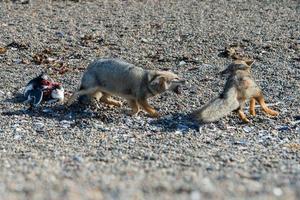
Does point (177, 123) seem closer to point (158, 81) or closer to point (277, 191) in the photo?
point (158, 81)

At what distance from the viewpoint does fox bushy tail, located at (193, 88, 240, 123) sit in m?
10.2

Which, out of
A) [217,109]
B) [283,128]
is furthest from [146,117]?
[283,128]

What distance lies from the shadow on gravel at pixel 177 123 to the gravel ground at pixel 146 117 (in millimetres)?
17

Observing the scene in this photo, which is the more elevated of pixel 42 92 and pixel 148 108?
pixel 148 108

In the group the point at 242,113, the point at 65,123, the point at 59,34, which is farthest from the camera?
the point at 59,34

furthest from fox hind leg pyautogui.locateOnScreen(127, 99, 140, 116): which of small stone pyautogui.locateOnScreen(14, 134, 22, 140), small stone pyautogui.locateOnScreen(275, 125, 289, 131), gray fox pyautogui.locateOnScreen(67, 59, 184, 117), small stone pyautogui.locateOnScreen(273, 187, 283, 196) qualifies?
small stone pyautogui.locateOnScreen(273, 187, 283, 196)

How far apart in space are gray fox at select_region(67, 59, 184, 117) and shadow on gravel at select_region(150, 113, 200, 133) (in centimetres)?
23

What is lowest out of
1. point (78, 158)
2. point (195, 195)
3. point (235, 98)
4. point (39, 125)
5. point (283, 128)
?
point (39, 125)

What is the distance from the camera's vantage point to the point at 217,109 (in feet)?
33.6

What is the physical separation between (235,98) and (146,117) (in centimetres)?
143

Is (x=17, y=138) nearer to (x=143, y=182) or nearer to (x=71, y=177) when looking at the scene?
(x=71, y=177)

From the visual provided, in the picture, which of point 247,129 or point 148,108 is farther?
point 148,108

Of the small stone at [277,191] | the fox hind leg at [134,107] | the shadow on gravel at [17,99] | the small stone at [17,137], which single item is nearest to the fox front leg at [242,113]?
the fox hind leg at [134,107]

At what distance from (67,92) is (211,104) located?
2976 mm
